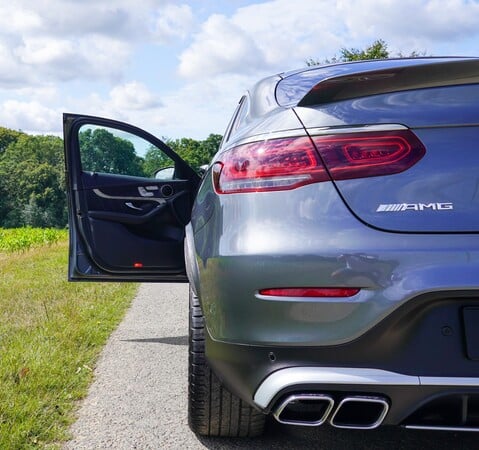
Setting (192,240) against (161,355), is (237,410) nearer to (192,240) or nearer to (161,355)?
(192,240)

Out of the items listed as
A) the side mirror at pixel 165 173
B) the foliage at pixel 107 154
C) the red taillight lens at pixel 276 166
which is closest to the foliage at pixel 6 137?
the foliage at pixel 107 154

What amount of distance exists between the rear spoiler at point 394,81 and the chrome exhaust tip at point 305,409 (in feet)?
3.22

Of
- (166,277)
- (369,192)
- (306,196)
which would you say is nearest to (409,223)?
(369,192)

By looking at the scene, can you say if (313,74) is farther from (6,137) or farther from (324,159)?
(6,137)

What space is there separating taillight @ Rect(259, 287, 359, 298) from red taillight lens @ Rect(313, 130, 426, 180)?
0.36m

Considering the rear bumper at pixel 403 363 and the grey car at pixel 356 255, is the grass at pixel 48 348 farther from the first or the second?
the rear bumper at pixel 403 363

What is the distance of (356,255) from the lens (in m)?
1.78

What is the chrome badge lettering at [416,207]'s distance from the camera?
178 cm

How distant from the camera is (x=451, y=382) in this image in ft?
5.80

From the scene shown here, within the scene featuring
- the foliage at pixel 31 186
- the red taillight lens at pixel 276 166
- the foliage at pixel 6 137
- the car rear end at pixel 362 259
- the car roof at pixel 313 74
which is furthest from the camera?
the foliage at pixel 6 137

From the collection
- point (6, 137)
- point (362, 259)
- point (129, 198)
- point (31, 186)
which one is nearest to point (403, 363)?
point (362, 259)

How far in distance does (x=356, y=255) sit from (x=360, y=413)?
0.54 metres

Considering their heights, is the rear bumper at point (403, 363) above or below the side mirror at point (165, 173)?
below

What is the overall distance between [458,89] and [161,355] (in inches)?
112
